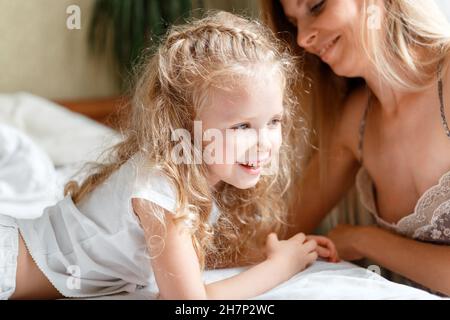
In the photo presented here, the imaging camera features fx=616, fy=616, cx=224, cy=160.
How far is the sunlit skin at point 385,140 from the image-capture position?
967 mm

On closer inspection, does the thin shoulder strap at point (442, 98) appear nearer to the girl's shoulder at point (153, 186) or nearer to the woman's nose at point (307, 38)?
the woman's nose at point (307, 38)

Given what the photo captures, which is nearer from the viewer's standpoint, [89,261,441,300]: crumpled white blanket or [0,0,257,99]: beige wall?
[89,261,441,300]: crumpled white blanket

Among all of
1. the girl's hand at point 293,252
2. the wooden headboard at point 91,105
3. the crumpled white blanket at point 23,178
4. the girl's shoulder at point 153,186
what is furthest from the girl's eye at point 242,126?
the wooden headboard at point 91,105

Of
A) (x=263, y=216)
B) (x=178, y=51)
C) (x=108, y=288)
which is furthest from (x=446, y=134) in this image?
(x=108, y=288)

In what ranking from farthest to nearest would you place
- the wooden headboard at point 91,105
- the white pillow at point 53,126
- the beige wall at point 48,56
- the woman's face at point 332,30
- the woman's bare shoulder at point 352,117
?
the wooden headboard at point 91,105 → the beige wall at point 48,56 → the white pillow at point 53,126 → the woman's bare shoulder at point 352,117 → the woman's face at point 332,30

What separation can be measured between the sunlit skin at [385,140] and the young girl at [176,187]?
0.11m

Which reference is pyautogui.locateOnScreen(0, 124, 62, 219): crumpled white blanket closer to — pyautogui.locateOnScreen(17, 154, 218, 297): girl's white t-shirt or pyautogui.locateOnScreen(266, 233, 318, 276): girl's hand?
pyautogui.locateOnScreen(17, 154, 218, 297): girl's white t-shirt

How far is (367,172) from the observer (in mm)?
1144

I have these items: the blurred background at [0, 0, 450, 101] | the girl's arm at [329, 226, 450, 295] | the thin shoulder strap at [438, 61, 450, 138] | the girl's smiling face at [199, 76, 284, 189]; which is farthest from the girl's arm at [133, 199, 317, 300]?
the blurred background at [0, 0, 450, 101]

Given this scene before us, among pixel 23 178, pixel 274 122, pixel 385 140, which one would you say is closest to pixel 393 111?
pixel 385 140

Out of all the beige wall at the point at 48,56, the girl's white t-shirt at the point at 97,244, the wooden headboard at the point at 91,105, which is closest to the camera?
the girl's white t-shirt at the point at 97,244

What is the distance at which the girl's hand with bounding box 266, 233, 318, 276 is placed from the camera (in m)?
0.92

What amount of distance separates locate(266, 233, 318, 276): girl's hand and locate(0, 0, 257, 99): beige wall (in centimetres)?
84
